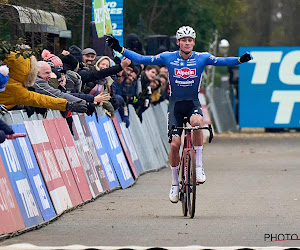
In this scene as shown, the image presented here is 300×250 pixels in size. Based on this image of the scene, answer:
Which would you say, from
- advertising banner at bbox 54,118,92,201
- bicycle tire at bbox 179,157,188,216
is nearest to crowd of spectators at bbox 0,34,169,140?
advertising banner at bbox 54,118,92,201

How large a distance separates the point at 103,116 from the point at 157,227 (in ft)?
19.6

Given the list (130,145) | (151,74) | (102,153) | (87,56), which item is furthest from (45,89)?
(151,74)

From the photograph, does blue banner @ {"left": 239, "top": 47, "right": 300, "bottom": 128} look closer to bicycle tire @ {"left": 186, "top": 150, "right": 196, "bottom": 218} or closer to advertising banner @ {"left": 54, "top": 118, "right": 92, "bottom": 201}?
advertising banner @ {"left": 54, "top": 118, "right": 92, "bottom": 201}

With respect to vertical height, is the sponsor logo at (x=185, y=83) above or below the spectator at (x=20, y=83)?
below

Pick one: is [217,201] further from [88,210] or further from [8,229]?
[8,229]

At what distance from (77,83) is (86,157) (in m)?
1.14

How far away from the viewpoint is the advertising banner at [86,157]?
47.5ft

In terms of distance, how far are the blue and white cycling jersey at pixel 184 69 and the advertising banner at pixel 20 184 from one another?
2629 millimetres

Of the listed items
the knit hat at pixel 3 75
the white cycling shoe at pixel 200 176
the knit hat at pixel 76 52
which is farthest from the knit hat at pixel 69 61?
the knit hat at pixel 3 75

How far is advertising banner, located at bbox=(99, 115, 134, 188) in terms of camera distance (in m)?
16.6

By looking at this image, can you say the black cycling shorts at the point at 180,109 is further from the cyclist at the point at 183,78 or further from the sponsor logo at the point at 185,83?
the sponsor logo at the point at 185,83

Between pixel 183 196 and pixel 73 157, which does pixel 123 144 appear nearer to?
pixel 73 157

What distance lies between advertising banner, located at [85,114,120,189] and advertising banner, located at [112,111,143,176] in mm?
1479

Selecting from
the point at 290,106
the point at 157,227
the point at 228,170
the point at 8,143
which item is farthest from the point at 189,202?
the point at 290,106
